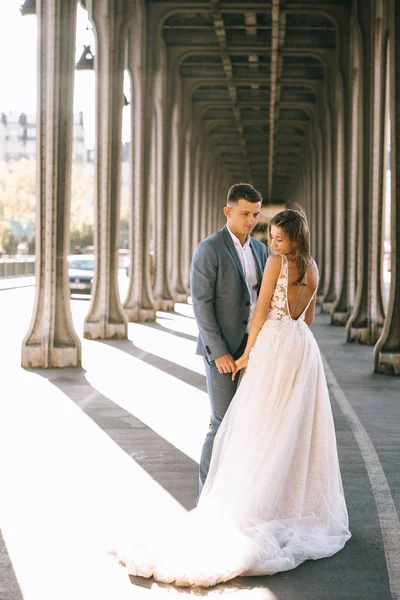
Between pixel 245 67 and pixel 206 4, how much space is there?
1088cm

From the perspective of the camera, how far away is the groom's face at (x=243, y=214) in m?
6.39

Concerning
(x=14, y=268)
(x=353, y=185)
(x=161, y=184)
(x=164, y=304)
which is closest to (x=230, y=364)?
(x=353, y=185)

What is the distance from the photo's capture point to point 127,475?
7.62 meters

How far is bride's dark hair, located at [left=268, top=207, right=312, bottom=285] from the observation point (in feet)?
20.1

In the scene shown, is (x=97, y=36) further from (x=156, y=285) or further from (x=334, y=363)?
(x=156, y=285)

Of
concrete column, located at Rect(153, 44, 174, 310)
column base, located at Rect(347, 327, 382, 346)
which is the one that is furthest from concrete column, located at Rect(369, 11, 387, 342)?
concrete column, located at Rect(153, 44, 174, 310)

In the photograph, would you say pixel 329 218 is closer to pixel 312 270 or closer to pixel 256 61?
pixel 256 61

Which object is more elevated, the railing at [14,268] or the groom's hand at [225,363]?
the groom's hand at [225,363]

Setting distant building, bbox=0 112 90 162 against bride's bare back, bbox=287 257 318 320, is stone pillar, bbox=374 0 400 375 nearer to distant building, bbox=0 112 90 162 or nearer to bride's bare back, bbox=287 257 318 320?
bride's bare back, bbox=287 257 318 320

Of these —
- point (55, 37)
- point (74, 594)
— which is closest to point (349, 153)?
point (55, 37)

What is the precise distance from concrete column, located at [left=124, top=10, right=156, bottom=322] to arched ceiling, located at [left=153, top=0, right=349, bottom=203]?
2120 mm

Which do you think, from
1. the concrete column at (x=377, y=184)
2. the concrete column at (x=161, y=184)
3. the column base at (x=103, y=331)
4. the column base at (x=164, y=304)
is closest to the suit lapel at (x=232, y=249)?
the concrete column at (x=377, y=184)

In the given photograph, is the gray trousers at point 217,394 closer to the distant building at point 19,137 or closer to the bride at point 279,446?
the bride at point 279,446

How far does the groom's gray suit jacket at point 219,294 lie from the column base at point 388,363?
849 cm
